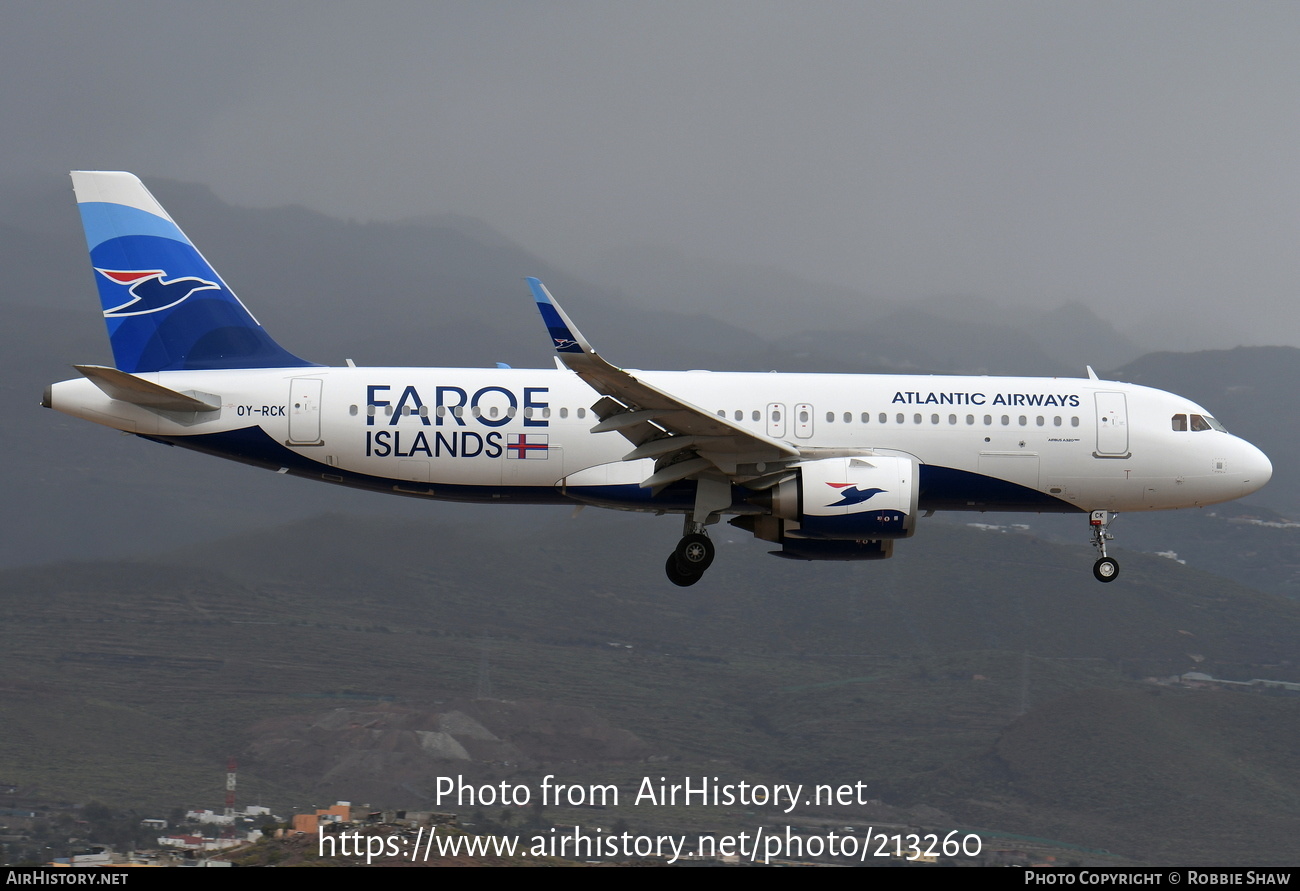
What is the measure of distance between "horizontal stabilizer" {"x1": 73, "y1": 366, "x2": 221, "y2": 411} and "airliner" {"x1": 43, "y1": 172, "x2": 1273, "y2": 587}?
0.05 meters

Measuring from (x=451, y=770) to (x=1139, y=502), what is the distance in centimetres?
9615

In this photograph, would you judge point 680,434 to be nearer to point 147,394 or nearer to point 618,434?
point 618,434

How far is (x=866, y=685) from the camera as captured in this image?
156125 millimetres

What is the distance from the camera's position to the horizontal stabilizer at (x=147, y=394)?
97.2ft

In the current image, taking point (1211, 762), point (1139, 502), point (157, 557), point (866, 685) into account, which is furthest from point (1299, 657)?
point (1139, 502)

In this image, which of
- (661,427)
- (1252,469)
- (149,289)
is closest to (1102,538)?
(1252,469)

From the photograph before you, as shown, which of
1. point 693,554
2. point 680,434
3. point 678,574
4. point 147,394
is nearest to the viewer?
point 680,434

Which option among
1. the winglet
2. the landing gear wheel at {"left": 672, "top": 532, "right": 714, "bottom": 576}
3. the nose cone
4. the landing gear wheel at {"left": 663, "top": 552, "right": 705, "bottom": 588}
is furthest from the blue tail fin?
the nose cone

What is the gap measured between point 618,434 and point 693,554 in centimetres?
314

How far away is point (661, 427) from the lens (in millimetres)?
28781

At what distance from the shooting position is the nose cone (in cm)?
3269

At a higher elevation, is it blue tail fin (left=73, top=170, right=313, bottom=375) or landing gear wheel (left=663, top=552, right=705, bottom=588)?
blue tail fin (left=73, top=170, right=313, bottom=375)

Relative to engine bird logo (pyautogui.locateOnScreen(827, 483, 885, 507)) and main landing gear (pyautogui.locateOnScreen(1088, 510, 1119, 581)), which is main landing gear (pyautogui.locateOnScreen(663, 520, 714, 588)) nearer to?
engine bird logo (pyautogui.locateOnScreen(827, 483, 885, 507))

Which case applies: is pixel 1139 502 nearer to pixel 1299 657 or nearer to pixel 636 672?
pixel 636 672
